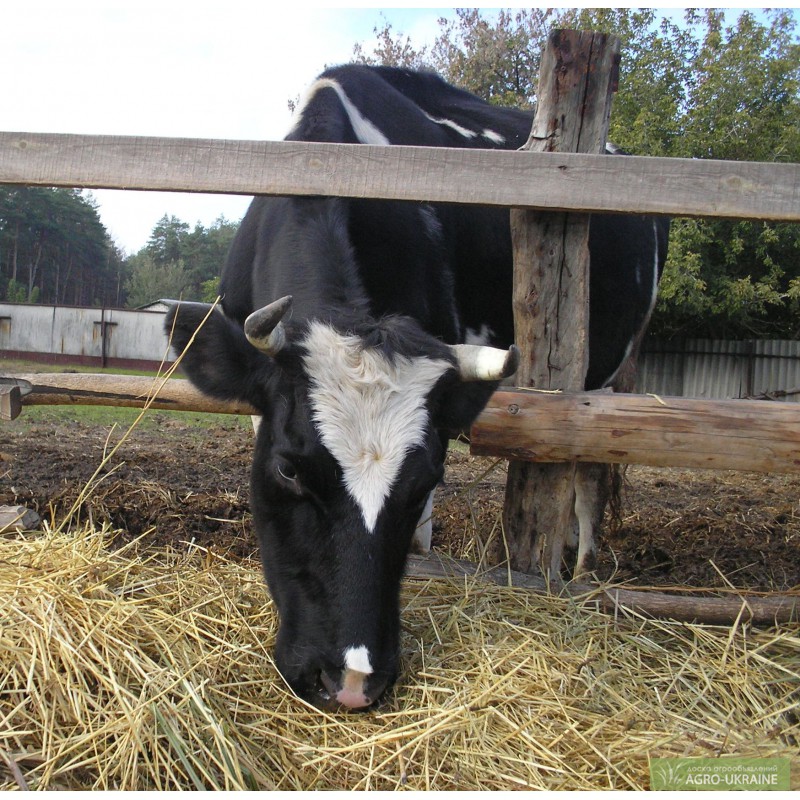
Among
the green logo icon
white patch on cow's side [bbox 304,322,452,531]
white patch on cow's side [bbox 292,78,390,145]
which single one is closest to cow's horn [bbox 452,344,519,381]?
white patch on cow's side [bbox 304,322,452,531]

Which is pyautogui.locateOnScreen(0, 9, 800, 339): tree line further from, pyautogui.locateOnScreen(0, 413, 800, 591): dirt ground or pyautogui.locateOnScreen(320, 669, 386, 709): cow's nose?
pyautogui.locateOnScreen(320, 669, 386, 709): cow's nose

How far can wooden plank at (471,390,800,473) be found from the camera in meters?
3.32

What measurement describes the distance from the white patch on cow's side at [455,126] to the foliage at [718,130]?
1259 centimetres

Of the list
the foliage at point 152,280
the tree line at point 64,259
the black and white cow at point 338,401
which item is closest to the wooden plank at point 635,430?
the black and white cow at point 338,401

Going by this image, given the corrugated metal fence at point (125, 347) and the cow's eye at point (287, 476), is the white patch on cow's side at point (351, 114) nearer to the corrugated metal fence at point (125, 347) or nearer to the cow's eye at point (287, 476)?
the cow's eye at point (287, 476)

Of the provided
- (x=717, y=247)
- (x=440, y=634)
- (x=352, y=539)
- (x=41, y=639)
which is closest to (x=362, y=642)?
(x=352, y=539)

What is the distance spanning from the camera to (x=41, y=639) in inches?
96.8

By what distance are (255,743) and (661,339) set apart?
19459 mm

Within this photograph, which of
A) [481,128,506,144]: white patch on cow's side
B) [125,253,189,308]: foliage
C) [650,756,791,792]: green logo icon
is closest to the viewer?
[650,756,791,792]: green logo icon

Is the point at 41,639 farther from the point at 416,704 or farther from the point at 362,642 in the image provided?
the point at 416,704

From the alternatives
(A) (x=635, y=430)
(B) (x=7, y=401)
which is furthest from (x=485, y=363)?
(B) (x=7, y=401)

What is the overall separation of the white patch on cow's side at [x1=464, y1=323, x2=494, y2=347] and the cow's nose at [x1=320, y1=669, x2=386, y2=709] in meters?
2.46

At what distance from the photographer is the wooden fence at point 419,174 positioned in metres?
3.10

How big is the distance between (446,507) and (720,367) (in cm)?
1638
